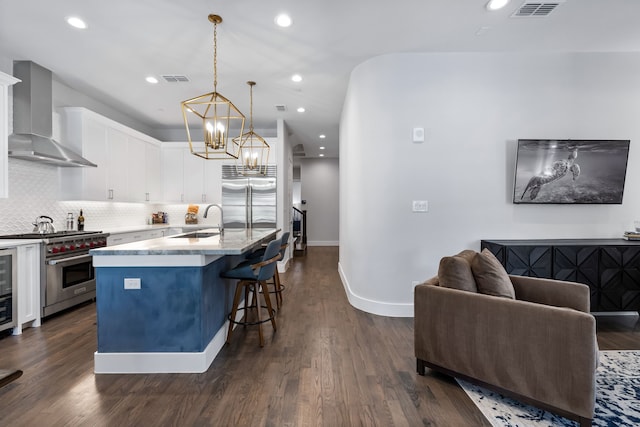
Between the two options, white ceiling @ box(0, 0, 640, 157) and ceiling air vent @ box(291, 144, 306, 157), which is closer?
white ceiling @ box(0, 0, 640, 157)

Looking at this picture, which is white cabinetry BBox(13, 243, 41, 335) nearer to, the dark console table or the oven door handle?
the oven door handle

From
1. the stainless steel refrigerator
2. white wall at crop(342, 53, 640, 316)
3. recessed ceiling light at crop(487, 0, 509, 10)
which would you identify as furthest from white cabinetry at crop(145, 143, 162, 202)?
recessed ceiling light at crop(487, 0, 509, 10)

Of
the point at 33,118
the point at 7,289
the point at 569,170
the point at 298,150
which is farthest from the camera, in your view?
the point at 298,150

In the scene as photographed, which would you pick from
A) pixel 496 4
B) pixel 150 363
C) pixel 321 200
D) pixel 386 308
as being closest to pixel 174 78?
pixel 150 363

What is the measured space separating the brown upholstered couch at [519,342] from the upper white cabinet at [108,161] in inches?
191

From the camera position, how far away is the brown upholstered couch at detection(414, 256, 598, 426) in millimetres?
1672

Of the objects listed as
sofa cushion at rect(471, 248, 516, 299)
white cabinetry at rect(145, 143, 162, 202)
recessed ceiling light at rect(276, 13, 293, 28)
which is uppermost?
recessed ceiling light at rect(276, 13, 293, 28)

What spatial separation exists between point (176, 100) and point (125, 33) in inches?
76.1

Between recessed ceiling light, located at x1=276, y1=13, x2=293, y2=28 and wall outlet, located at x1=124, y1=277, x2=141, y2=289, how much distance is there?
102 inches

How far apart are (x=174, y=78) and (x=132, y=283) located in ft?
9.98

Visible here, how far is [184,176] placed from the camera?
20.7ft

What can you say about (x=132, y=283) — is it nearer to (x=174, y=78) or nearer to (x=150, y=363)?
(x=150, y=363)

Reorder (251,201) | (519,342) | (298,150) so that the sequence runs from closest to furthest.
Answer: (519,342) < (251,201) < (298,150)

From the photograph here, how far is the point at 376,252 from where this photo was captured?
3.65 metres
